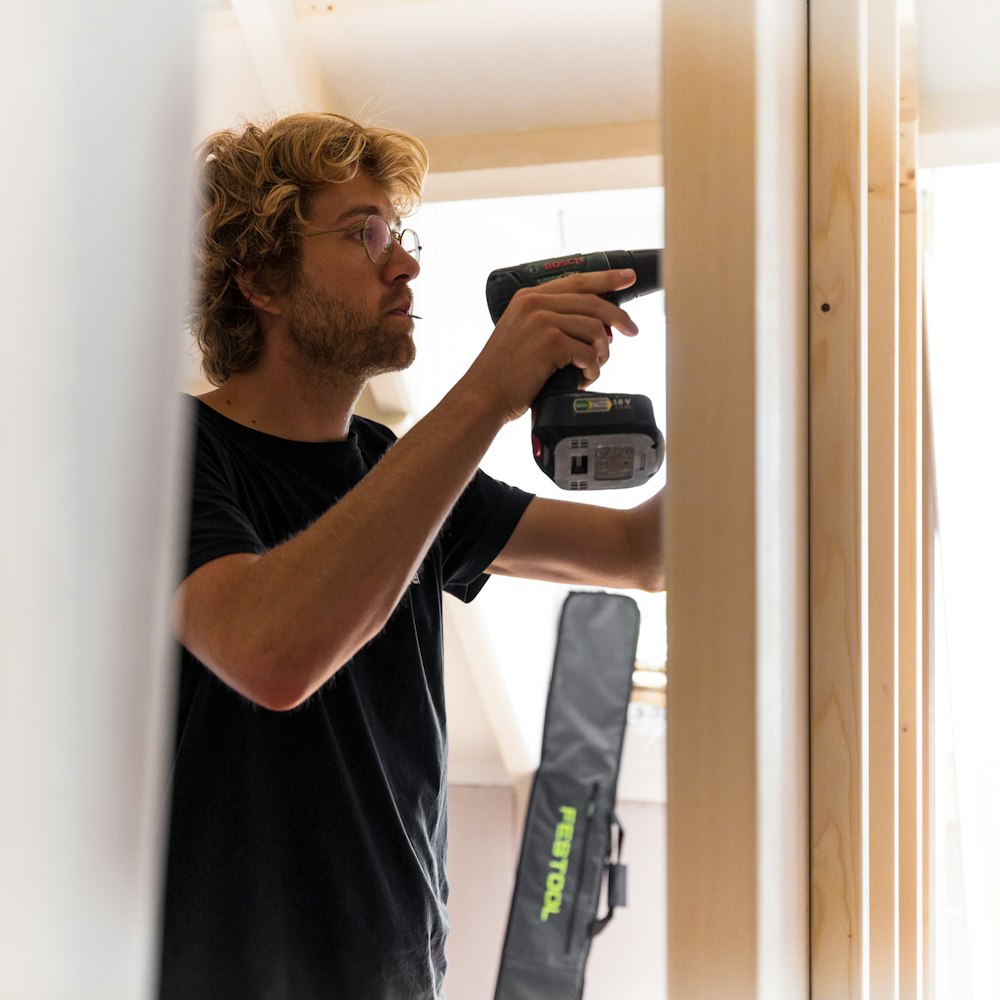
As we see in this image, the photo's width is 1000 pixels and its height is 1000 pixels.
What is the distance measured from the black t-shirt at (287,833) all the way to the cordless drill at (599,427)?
31 cm

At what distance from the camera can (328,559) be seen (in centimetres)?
90

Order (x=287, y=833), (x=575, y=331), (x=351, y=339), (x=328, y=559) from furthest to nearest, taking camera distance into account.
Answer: (x=351, y=339) < (x=287, y=833) < (x=575, y=331) < (x=328, y=559)

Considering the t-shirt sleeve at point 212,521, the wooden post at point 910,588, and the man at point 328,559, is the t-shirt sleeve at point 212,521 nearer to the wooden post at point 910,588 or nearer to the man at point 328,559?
the man at point 328,559

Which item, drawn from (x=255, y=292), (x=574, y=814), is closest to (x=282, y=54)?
(x=255, y=292)

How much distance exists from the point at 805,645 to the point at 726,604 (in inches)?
9.0

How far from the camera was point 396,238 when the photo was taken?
1.36 meters

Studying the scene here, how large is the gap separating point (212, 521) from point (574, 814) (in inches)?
92.7

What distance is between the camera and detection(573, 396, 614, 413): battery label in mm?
1043

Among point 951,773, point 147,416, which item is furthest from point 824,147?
point 951,773

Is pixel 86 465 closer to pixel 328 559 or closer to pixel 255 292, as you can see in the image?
pixel 328 559

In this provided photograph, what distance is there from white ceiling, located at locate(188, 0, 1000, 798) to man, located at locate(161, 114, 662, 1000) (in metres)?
0.40

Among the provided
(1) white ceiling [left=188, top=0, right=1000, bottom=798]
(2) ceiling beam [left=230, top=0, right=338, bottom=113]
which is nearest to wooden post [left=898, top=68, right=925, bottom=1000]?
(1) white ceiling [left=188, top=0, right=1000, bottom=798]

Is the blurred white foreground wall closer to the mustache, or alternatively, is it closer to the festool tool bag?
the mustache

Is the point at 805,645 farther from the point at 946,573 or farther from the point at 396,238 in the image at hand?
the point at 946,573
